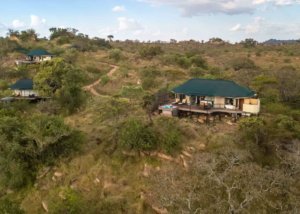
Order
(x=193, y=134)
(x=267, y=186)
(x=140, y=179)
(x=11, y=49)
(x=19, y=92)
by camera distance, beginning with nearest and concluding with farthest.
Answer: (x=267, y=186) < (x=140, y=179) < (x=193, y=134) < (x=19, y=92) < (x=11, y=49)

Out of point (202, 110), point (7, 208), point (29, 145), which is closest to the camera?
point (7, 208)

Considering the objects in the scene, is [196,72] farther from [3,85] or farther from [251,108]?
[3,85]

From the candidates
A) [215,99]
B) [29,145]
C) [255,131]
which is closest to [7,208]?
[29,145]


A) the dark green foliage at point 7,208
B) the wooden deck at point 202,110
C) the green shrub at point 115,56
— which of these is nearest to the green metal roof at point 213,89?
the wooden deck at point 202,110

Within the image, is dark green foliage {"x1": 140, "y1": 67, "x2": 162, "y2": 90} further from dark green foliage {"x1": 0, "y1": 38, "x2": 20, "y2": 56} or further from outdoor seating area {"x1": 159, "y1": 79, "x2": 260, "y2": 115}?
dark green foliage {"x1": 0, "y1": 38, "x2": 20, "y2": 56}

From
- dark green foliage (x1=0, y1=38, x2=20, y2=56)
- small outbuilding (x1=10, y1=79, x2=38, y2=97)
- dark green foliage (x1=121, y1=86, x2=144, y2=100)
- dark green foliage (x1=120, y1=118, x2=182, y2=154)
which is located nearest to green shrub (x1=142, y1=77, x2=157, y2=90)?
dark green foliage (x1=121, y1=86, x2=144, y2=100)

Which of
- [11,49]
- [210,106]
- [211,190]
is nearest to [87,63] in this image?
[11,49]

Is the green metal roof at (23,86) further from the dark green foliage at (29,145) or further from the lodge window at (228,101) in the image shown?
the lodge window at (228,101)

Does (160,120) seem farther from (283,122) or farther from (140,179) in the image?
(283,122)

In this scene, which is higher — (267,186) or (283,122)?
(283,122)
